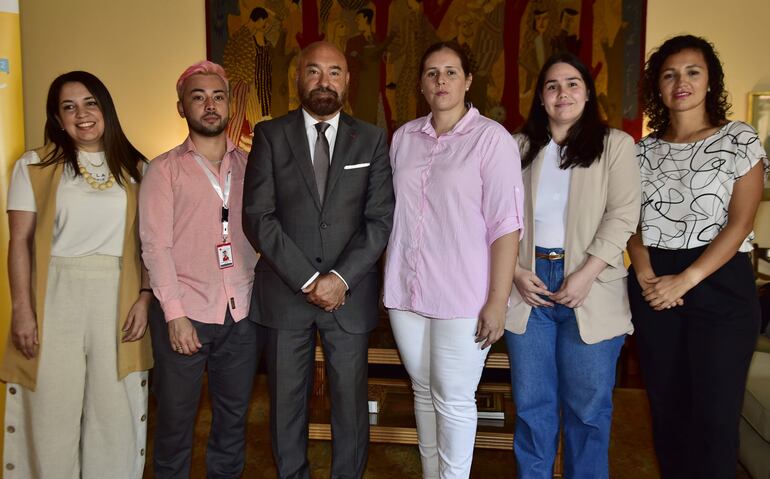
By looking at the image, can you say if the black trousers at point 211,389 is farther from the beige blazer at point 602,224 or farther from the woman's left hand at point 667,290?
the woman's left hand at point 667,290

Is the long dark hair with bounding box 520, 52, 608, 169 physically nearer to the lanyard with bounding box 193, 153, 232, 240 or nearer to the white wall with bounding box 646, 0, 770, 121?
the lanyard with bounding box 193, 153, 232, 240

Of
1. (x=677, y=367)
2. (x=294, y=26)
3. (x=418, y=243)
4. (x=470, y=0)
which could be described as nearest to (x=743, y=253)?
(x=677, y=367)

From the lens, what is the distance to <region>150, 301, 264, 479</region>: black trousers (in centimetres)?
219

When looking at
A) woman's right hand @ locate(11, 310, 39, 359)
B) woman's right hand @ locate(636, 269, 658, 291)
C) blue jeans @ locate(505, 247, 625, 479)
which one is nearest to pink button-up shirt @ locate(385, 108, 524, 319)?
blue jeans @ locate(505, 247, 625, 479)

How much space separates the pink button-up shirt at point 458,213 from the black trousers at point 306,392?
0.89 ft

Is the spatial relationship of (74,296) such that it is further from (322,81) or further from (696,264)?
(696,264)

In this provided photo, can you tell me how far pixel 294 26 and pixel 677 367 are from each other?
3786mm

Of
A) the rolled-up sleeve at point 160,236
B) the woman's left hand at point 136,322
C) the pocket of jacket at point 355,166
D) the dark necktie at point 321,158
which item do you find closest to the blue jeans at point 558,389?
the pocket of jacket at point 355,166

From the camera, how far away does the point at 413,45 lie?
4574 millimetres

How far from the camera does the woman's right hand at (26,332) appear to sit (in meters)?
2.10

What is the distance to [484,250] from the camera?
78.8 inches

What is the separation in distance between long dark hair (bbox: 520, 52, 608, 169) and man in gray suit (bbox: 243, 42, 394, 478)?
0.53 meters

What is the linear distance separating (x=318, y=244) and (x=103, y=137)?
0.91 metres

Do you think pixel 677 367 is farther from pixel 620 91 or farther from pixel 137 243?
pixel 620 91
